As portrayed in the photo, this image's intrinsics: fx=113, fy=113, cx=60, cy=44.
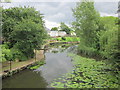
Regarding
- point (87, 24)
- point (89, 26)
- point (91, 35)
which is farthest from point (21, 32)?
point (91, 35)

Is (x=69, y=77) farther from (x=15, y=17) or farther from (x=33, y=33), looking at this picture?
(x=15, y=17)

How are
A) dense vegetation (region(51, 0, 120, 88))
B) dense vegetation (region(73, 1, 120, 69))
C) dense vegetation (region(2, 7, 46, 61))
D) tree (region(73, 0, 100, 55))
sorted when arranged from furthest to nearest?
1. tree (region(73, 0, 100, 55))
2. dense vegetation (region(73, 1, 120, 69))
3. dense vegetation (region(2, 7, 46, 61))
4. dense vegetation (region(51, 0, 120, 88))

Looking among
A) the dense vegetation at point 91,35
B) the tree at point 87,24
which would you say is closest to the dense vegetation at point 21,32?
the dense vegetation at point 91,35

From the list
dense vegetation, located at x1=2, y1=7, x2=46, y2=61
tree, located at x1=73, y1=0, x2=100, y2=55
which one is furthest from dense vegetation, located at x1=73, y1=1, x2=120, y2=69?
dense vegetation, located at x1=2, y1=7, x2=46, y2=61

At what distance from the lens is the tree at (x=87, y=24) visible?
784 inches

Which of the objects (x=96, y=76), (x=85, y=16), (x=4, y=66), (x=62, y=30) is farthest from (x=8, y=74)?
(x=62, y=30)

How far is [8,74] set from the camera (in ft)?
33.9

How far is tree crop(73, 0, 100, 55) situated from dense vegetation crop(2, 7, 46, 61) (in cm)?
924

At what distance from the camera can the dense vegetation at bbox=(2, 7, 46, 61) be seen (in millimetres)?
13859

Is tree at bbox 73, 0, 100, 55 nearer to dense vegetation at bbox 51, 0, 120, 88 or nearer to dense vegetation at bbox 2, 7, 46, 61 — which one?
dense vegetation at bbox 51, 0, 120, 88

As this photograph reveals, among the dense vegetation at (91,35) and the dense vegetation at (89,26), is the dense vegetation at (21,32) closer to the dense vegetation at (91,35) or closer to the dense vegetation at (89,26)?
the dense vegetation at (91,35)

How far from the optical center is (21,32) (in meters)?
14.2

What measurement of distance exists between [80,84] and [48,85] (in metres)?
2.48

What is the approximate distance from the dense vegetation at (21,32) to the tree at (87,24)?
9236mm
